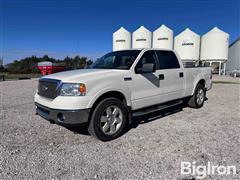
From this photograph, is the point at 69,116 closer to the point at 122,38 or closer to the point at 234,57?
the point at 122,38

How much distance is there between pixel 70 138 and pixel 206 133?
3046mm

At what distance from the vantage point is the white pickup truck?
10.9 feet

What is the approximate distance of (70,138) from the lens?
3.91 meters

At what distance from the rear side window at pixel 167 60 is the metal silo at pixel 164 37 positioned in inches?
1122

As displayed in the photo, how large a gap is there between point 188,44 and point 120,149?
3364 cm

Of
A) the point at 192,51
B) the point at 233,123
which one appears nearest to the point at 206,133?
the point at 233,123

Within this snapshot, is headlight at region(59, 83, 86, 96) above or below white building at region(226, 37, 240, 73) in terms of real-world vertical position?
below

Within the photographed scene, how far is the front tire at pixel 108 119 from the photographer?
139 inches

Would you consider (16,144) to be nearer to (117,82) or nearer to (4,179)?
(4,179)

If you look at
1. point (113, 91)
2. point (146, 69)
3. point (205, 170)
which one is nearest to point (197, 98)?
point (146, 69)

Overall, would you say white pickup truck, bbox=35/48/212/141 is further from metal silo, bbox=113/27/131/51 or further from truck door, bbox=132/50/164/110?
metal silo, bbox=113/27/131/51

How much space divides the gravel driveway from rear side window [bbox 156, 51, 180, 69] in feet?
4.99

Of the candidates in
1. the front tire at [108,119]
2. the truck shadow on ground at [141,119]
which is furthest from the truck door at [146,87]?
the truck shadow on ground at [141,119]

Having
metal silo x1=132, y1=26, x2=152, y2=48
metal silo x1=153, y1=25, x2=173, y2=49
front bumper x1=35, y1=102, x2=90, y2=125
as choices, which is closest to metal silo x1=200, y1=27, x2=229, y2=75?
metal silo x1=153, y1=25, x2=173, y2=49
